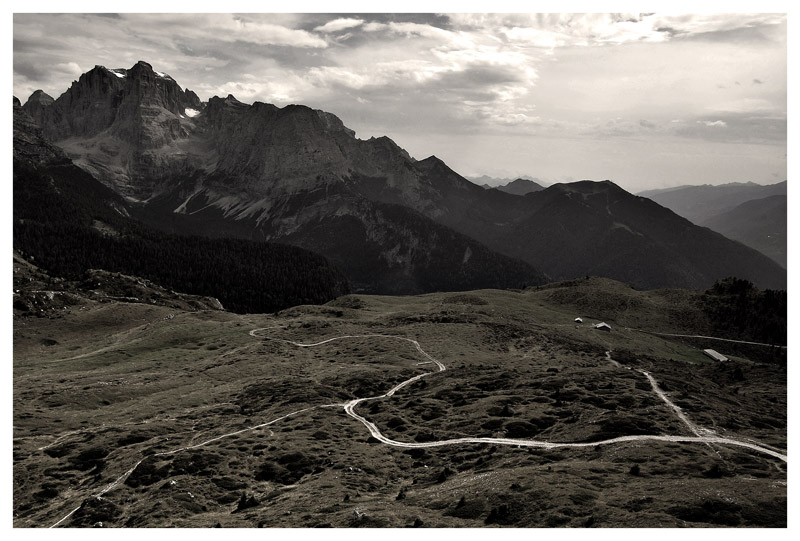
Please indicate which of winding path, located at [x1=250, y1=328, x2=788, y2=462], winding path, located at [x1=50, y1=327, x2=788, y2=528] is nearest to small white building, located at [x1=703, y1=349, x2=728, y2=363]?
winding path, located at [x1=50, y1=327, x2=788, y2=528]

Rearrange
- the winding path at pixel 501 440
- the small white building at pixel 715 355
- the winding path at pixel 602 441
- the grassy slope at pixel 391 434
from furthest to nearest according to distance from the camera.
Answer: the small white building at pixel 715 355 → the winding path at pixel 602 441 → the winding path at pixel 501 440 → the grassy slope at pixel 391 434

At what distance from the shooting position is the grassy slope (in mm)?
30266

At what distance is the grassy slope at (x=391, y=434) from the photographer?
30.3 meters

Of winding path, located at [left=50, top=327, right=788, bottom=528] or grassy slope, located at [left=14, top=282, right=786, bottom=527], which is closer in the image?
grassy slope, located at [left=14, top=282, right=786, bottom=527]

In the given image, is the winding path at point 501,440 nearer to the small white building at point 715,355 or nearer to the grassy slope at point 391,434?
the grassy slope at point 391,434

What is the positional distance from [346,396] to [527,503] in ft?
135

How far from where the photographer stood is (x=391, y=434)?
51.5 meters

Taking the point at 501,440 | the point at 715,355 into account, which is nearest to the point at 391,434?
the point at 501,440

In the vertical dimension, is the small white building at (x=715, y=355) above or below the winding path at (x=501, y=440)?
below

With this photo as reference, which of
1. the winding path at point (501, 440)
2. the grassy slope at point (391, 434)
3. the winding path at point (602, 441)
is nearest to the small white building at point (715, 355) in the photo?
the grassy slope at point (391, 434)

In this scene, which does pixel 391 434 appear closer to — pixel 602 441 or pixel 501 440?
pixel 501 440

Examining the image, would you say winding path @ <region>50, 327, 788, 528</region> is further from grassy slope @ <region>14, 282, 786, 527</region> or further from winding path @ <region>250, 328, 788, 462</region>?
grassy slope @ <region>14, 282, 786, 527</region>

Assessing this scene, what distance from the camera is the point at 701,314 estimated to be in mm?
148875

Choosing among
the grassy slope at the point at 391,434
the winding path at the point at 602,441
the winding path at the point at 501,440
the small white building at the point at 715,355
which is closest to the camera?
the grassy slope at the point at 391,434
